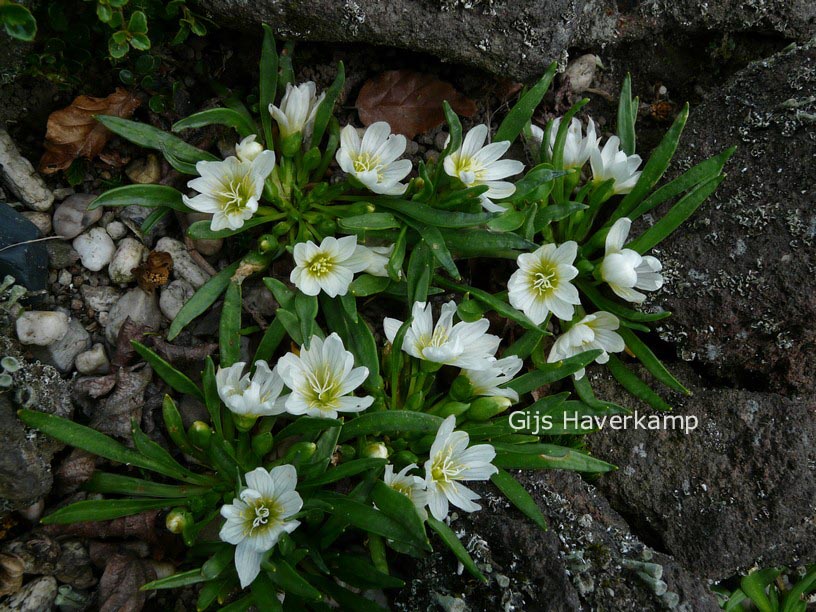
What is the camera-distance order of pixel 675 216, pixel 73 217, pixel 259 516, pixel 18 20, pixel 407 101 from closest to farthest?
pixel 18 20 → pixel 259 516 → pixel 73 217 → pixel 675 216 → pixel 407 101

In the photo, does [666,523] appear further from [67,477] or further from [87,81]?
[87,81]

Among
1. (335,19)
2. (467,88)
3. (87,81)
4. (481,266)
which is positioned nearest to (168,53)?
(87,81)

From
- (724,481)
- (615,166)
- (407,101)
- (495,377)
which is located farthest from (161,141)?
(724,481)

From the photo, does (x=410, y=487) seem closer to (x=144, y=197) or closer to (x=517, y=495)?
(x=517, y=495)

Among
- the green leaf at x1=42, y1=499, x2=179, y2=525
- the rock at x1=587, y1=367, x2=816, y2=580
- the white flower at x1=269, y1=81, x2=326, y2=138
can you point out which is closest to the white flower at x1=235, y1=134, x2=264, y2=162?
the white flower at x1=269, y1=81, x2=326, y2=138

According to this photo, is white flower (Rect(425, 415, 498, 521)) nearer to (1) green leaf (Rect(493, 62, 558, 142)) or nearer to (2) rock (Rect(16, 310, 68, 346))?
(1) green leaf (Rect(493, 62, 558, 142))

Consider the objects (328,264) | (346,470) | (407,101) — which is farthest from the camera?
(407,101)
